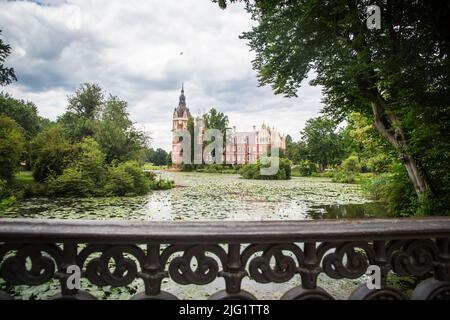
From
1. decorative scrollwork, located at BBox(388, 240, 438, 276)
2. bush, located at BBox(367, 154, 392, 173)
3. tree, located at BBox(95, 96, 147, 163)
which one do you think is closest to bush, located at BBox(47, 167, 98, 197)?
tree, located at BBox(95, 96, 147, 163)

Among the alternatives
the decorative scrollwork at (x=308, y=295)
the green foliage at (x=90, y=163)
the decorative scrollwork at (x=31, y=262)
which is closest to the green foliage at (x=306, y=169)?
the green foliage at (x=90, y=163)

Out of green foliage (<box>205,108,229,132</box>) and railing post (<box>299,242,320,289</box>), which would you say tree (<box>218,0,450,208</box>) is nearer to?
railing post (<box>299,242,320,289</box>)

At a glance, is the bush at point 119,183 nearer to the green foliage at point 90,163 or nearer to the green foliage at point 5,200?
the green foliage at point 90,163

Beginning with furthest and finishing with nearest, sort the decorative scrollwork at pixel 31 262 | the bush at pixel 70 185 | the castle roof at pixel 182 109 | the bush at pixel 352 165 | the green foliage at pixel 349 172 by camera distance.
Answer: the castle roof at pixel 182 109
the bush at pixel 352 165
the green foliage at pixel 349 172
the bush at pixel 70 185
the decorative scrollwork at pixel 31 262

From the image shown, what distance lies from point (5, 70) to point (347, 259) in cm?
1016

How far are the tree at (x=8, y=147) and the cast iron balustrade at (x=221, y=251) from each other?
14.9 metres

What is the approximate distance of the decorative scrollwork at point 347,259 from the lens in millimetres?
1313

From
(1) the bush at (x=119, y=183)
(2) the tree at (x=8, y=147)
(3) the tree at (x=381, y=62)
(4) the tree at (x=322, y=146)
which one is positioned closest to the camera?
(3) the tree at (x=381, y=62)

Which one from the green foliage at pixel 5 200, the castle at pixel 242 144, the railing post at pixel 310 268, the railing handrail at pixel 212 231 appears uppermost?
the castle at pixel 242 144

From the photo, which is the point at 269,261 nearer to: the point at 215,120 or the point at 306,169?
the point at 306,169

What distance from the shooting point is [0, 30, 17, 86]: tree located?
23.3ft

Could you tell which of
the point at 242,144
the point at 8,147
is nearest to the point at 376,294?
the point at 8,147

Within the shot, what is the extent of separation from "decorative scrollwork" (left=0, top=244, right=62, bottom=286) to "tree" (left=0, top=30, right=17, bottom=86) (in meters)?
8.36

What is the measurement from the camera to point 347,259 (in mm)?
1316
